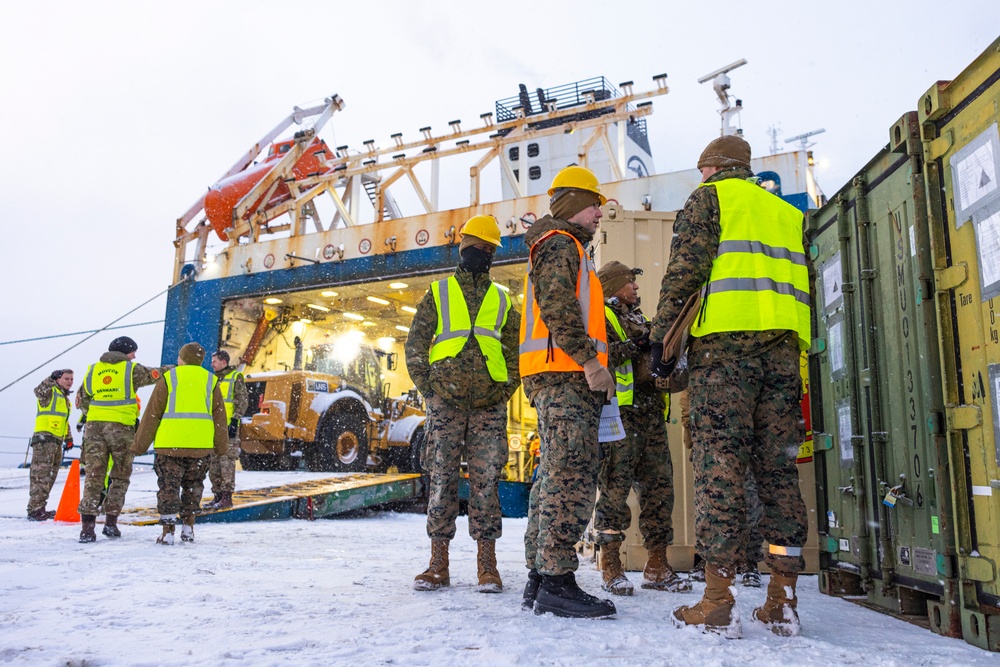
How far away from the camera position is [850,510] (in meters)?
2.95

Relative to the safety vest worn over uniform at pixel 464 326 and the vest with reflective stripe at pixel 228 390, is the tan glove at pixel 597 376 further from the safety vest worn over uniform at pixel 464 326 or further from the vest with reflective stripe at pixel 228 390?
the vest with reflective stripe at pixel 228 390

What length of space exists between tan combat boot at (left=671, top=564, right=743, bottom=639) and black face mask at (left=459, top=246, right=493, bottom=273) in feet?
5.34

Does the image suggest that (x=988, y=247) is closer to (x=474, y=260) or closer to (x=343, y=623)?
(x=474, y=260)

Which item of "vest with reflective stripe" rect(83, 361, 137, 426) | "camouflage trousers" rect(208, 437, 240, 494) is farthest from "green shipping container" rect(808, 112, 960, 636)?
"camouflage trousers" rect(208, 437, 240, 494)

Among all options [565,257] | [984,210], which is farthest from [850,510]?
[565,257]

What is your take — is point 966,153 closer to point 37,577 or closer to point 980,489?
point 980,489

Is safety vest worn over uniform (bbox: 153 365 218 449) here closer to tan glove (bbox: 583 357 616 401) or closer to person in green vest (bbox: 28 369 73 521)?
person in green vest (bbox: 28 369 73 521)

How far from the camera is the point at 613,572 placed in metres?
3.09

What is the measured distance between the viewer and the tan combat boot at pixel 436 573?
297 cm

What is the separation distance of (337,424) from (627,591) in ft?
26.1

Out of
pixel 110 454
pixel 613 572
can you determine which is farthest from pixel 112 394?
pixel 613 572

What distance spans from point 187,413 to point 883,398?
401cm

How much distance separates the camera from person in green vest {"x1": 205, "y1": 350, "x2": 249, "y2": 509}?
660 cm

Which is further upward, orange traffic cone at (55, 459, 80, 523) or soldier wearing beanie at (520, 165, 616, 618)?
soldier wearing beanie at (520, 165, 616, 618)
